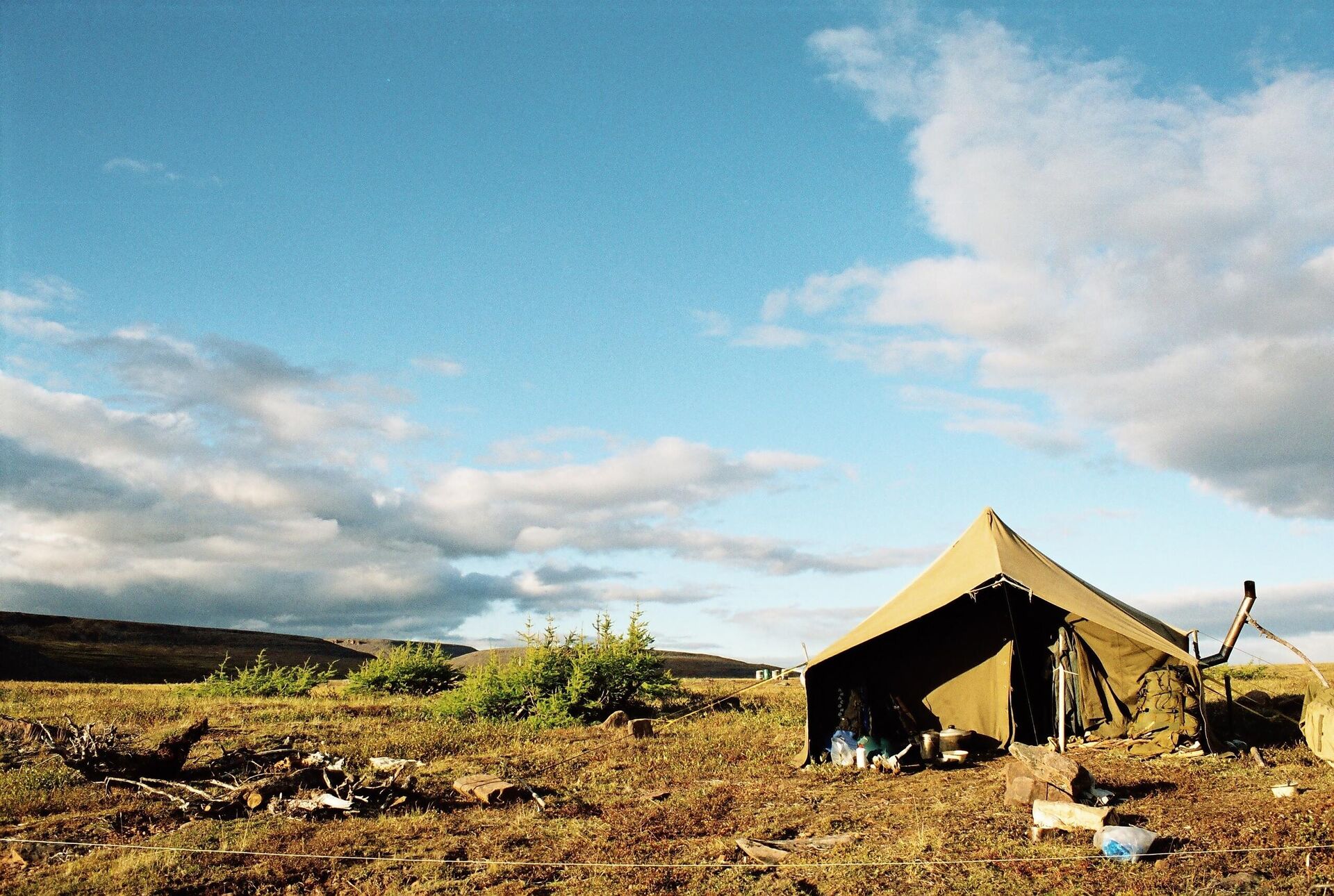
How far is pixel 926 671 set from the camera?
14.8 meters

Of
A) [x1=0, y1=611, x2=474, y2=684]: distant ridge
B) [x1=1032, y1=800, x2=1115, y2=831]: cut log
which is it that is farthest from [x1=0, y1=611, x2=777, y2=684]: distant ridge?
[x1=1032, y1=800, x2=1115, y2=831]: cut log

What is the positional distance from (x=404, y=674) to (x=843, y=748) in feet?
42.6

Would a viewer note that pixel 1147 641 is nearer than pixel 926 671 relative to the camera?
Yes

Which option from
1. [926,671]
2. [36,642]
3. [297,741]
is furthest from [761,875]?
[36,642]

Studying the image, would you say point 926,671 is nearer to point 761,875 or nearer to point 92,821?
point 761,875

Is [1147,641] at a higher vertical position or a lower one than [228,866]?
higher

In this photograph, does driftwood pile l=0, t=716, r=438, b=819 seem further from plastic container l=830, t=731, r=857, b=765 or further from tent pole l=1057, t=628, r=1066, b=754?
tent pole l=1057, t=628, r=1066, b=754

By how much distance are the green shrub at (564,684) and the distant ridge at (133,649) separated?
19271mm

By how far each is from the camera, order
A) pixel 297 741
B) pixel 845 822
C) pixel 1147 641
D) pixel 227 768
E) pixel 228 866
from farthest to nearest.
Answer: pixel 297 741 < pixel 1147 641 < pixel 227 768 < pixel 845 822 < pixel 228 866

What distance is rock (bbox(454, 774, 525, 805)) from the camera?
1047 cm

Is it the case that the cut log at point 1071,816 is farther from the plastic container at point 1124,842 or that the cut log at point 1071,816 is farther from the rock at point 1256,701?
the rock at point 1256,701

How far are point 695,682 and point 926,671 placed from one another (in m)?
16.3

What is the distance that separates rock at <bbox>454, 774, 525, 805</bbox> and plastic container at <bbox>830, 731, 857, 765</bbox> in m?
4.54

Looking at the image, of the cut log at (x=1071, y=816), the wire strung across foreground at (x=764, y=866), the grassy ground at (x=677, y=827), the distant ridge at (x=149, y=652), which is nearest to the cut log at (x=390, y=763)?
the grassy ground at (x=677, y=827)
